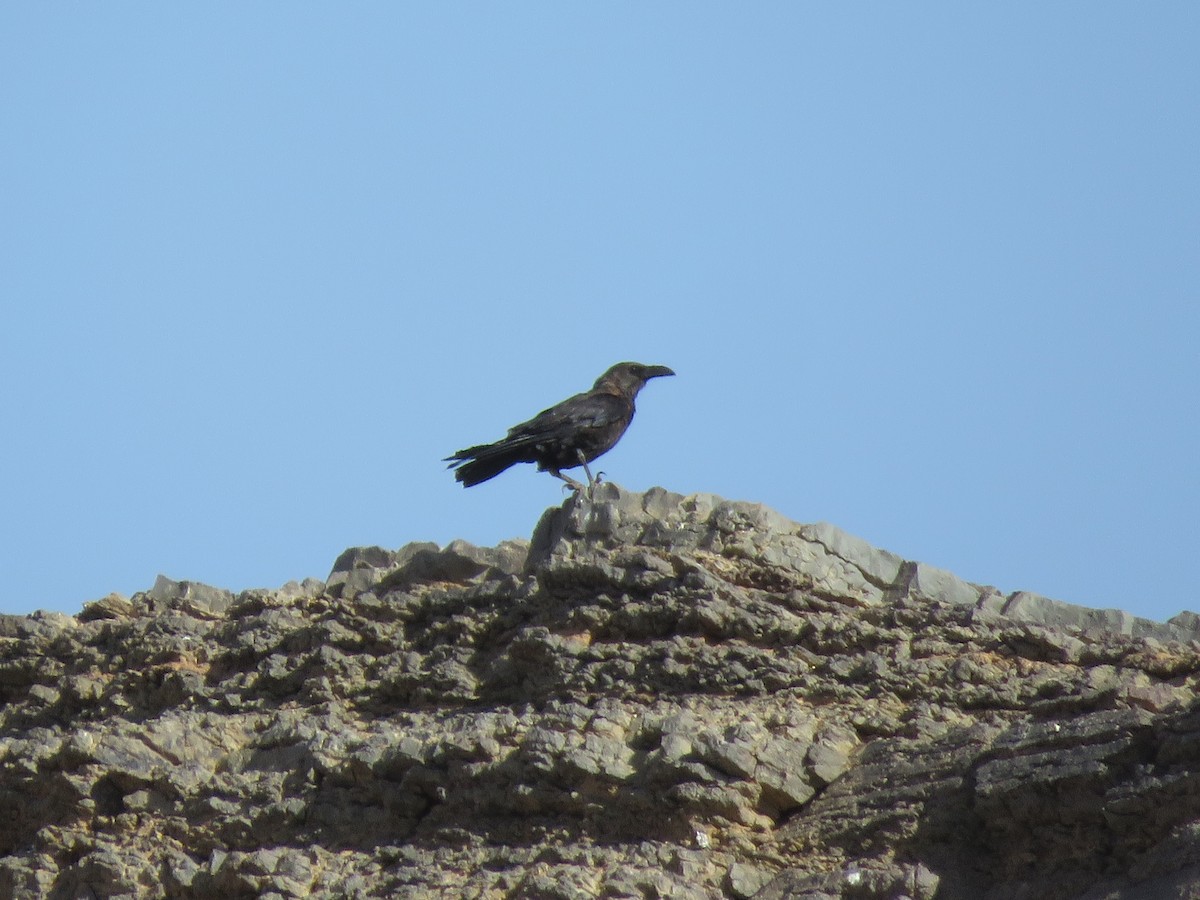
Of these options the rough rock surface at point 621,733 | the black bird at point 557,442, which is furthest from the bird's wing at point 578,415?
the rough rock surface at point 621,733

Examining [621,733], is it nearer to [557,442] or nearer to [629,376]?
[557,442]

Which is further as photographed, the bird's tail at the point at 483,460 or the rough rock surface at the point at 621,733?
the bird's tail at the point at 483,460

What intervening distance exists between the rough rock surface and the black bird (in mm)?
1688

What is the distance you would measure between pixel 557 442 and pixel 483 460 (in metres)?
0.67

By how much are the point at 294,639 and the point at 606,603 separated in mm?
2531

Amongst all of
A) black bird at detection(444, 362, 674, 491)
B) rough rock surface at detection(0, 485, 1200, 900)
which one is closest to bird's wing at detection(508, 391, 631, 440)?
black bird at detection(444, 362, 674, 491)

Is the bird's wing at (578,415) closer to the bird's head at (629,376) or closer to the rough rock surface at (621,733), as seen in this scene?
the bird's head at (629,376)

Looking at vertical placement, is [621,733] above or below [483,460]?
below

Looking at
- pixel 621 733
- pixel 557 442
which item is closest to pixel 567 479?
pixel 557 442

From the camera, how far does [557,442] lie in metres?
13.9

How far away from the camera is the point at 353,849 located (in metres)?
9.35

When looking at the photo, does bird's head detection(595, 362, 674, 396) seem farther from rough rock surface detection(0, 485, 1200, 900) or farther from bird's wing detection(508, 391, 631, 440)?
rough rock surface detection(0, 485, 1200, 900)

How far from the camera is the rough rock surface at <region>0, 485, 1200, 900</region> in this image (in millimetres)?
7809

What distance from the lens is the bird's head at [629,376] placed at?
49.3 feet
